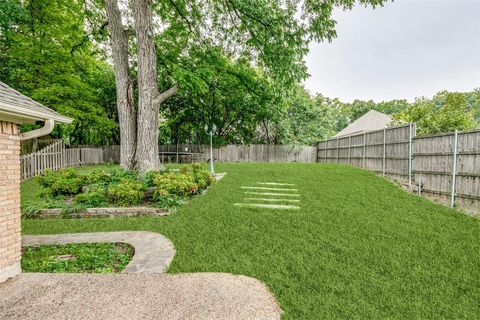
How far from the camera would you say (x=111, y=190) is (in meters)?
5.61

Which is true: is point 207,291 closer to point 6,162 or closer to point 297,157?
point 6,162

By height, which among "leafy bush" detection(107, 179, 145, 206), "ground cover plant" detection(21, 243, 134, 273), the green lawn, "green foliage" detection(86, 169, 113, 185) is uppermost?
"green foliage" detection(86, 169, 113, 185)

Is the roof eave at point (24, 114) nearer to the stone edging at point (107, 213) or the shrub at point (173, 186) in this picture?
the stone edging at point (107, 213)

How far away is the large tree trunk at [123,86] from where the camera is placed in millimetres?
Result: 7844

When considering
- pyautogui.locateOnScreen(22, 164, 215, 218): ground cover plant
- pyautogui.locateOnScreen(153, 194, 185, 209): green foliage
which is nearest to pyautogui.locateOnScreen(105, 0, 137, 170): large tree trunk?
pyautogui.locateOnScreen(22, 164, 215, 218): ground cover plant

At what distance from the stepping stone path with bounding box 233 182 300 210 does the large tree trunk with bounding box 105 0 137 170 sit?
11.8 feet

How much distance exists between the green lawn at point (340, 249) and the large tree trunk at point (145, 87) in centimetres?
231

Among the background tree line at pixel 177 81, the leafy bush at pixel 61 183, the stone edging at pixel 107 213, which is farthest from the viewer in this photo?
the background tree line at pixel 177 81

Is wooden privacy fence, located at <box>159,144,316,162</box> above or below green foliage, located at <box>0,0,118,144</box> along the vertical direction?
below

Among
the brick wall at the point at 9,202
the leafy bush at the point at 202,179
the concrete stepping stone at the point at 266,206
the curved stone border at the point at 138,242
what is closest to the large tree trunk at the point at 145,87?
the leafy bush at the point at 202,179

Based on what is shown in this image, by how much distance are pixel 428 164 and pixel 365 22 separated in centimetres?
780

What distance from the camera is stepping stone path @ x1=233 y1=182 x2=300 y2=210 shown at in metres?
5.70

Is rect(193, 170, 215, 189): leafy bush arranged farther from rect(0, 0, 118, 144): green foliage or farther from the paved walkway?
rect(0, 0, 118, 144): green foliage

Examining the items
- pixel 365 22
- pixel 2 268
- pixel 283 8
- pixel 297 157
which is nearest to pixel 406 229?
pixel 2 268
